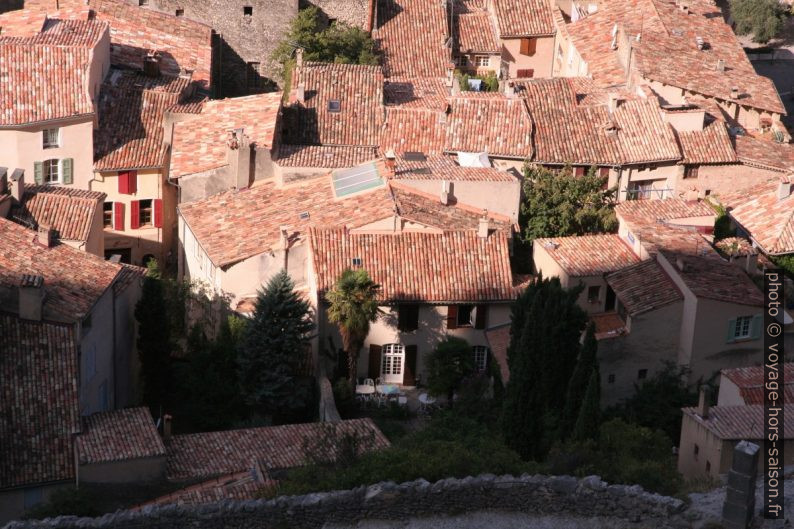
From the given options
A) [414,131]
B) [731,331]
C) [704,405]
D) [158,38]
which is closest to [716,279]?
[731,331]

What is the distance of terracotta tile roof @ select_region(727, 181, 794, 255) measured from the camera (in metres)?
54.5

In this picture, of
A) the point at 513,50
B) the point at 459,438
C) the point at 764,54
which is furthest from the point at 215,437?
the point at 764,54

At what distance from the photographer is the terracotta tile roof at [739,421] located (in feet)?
131

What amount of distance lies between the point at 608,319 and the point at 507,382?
5272 mm

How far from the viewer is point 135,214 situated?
60250mm

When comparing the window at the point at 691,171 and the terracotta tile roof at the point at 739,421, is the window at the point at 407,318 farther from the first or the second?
the window at the point at 691,171

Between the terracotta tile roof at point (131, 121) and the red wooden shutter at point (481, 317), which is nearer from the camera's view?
the red wooden shutter at point (481, 317)

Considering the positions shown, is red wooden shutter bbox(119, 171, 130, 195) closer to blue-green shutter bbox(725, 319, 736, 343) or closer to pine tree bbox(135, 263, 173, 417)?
pine tree bbox(135, 263, 173, 417)

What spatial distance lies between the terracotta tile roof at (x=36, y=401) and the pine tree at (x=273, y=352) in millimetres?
7865

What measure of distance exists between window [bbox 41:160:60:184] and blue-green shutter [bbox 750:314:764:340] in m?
27.3

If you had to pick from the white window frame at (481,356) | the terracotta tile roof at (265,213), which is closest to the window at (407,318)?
the white window frame at (481,356)

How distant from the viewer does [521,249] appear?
5494cm

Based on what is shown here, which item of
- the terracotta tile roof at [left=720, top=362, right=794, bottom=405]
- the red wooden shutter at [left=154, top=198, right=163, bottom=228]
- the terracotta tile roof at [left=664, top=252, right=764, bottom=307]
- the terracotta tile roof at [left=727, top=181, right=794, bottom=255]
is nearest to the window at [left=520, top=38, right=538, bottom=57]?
the terracotta tile roof at [left=727, top=181, right=794, bottom=255]

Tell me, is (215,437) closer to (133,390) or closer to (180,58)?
(133,390)
